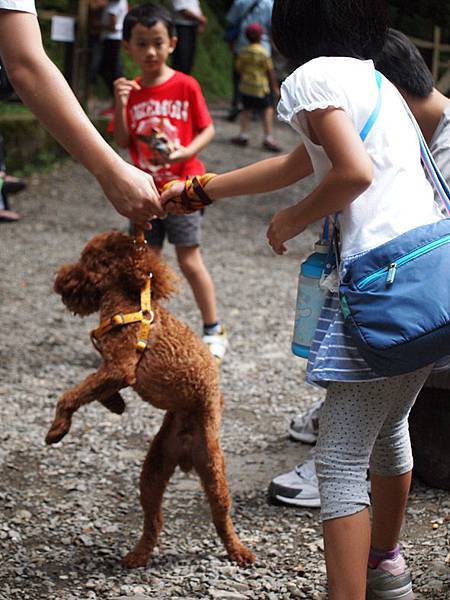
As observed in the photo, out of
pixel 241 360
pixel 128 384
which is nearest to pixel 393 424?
pixel 128 384

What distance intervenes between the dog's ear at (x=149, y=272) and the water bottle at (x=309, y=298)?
0.48 meters

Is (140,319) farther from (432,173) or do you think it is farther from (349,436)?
(432,173)

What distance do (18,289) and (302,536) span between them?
12.3 ft

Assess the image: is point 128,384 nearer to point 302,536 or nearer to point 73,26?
point 302,536

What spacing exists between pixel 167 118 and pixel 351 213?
2872 mm

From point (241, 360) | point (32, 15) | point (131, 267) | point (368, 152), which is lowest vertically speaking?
point (241, 360)

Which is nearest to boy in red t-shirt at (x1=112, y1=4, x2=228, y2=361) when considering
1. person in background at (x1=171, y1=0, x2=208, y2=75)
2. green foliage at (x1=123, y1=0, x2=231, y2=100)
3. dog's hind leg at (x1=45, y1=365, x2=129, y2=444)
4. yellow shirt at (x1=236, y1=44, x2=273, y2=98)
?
dog's hind leg at (x1=45, y1=365, x2=129, y2=444)

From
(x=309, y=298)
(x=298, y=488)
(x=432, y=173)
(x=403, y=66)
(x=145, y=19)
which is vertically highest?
(x=403, y=66)

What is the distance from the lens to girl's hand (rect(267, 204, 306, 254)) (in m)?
2.27

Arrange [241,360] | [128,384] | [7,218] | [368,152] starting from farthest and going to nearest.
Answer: [7,218] → [241,360] → [128,384] → [368,152]

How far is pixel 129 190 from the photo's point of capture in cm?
241

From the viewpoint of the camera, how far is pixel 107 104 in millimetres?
12836

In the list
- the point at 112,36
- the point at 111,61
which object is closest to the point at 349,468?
the point at 112,36

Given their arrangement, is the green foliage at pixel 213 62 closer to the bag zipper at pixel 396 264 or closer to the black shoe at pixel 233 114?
the black shoe at pixel 233 114
